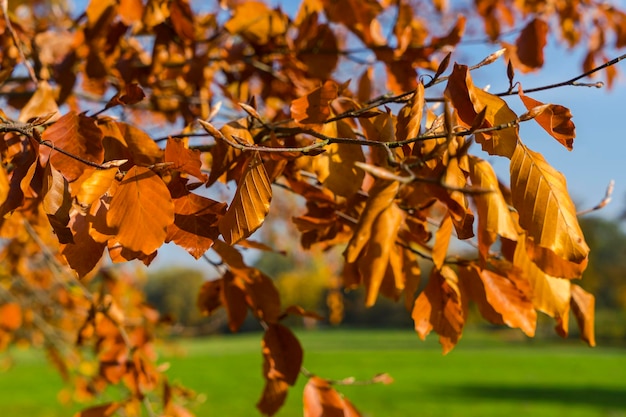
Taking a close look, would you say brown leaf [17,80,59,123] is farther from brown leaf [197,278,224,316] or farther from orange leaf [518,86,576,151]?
orange leaf [518,86,576,151]

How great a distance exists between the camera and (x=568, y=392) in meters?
14.6

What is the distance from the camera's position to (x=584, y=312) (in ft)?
2.97

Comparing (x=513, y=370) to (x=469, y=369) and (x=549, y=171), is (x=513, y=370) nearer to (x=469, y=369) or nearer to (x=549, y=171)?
(x=469, y=369)

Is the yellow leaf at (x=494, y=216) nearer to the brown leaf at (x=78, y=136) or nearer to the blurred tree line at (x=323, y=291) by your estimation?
the brown leaf at (x=78, y=136)

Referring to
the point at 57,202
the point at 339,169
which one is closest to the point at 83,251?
the point at 57,202

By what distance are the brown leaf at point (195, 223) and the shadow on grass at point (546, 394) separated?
13403 millimetres

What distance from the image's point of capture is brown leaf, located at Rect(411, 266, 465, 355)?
2.61ft

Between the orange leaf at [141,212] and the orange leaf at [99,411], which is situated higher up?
the orange leaf at [141,212]

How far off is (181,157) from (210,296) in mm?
566

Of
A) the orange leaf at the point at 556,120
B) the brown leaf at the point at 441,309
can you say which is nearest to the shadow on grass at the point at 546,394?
the brown leaf at the point at 441,309

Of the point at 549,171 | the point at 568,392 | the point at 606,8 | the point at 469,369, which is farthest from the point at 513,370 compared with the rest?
the point at 549,171

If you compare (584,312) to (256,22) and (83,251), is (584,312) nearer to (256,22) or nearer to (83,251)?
(83,251)

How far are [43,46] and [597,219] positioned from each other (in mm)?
41959

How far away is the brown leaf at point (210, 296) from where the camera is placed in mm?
1181
